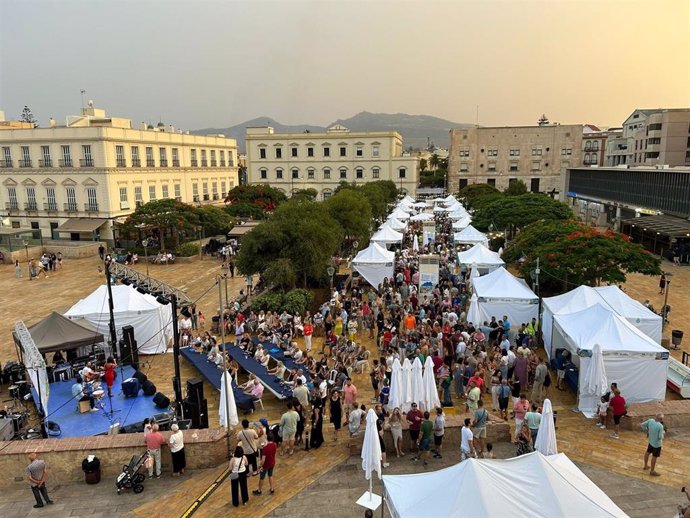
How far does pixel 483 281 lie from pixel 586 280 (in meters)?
3.85

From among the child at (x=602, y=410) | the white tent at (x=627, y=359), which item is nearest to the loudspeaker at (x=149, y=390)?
the white tent at (x=627, y=359)

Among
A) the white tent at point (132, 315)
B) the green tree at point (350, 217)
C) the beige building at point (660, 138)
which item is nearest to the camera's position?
the white tent at point (132, 315)

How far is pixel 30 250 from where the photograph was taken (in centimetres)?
3500

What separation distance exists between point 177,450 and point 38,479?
84.5 inches

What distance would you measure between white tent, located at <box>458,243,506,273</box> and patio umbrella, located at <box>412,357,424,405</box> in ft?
35.7

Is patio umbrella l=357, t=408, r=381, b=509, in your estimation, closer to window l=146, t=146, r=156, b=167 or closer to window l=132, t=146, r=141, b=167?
window l=132, t=146, r=141, b=167

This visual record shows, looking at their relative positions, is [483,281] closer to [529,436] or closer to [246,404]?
[529,436]

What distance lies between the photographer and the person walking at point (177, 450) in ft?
28.7

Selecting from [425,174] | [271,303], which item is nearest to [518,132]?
[425,174]

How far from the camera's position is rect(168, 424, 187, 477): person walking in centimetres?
875

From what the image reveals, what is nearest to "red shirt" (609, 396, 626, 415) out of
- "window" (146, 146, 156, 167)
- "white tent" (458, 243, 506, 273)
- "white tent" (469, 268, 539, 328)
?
"white tent" (469, 268, 539, 328)

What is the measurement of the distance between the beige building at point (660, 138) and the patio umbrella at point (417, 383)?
61470 millimetres

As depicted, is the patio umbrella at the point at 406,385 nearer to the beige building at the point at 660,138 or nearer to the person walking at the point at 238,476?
the person walking at the point at 238,476

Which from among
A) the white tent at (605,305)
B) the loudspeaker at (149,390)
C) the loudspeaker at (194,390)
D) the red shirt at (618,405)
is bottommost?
the loudspeaker at (149,390)
